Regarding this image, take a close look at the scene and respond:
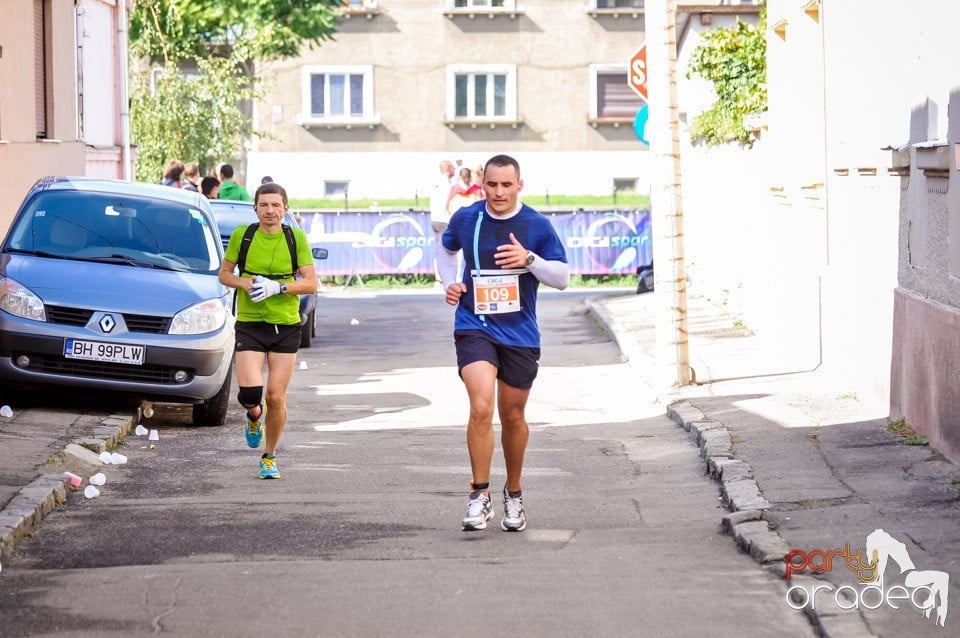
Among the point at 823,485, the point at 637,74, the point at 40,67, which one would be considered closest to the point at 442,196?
the point at 40,67

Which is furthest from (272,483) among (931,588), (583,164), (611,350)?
(583,164)

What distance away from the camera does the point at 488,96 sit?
155ft

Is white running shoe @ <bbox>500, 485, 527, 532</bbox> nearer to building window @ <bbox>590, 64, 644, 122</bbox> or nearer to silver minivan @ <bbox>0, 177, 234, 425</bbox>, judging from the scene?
silver minivan @ <bbox>0, 177, 234, 425</bbox>

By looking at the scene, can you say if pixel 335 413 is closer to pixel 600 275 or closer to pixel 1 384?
pixel 1 384

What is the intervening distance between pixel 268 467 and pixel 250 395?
45cm

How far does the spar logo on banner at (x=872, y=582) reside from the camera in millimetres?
6277

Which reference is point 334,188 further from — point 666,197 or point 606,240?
point 666,197

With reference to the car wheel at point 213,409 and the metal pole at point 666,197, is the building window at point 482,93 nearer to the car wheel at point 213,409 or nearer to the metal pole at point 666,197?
Answer: the metal pole at point 666,197

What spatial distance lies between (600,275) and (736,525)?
21372 mm

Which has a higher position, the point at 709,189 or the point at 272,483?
the point at 709,189

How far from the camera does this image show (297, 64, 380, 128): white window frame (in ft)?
153

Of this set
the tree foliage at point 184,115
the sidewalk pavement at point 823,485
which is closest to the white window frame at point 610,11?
the tree foliage at point 184,115

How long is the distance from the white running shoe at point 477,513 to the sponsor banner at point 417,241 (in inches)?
810

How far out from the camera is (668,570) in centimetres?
713
